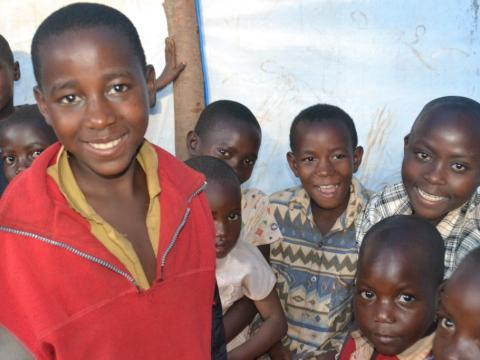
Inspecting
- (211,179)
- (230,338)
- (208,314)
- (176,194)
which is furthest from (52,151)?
(230,338)

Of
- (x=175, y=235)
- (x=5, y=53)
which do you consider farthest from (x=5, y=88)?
(x=175, y=235)

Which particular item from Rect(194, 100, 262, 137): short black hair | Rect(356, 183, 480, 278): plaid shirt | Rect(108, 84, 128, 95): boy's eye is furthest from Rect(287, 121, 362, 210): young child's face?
Rect(108, 84, 128, 95): boy's eye

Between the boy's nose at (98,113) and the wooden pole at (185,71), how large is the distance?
1879mm

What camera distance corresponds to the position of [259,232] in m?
2.44

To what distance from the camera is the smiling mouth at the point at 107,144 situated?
4.33 ft

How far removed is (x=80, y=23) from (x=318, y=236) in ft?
4.57

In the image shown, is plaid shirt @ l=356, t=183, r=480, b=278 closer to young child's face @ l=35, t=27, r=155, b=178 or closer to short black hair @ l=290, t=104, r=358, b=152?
short black hair @ l=290, t=104, r=358, b=152

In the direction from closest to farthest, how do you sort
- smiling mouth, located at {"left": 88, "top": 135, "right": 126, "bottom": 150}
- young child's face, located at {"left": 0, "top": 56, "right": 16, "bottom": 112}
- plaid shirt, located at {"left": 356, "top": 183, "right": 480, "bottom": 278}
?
1. smiling mouth, located at {"left": 88, "top": 135, "right": 126, "bottom": 150}
2. plaid shirt, located at {"left": 356, "top": 183, "right": 480, "bottom": 278}
3. young child's face, located at {"left": 0, "top": 56, "right": 16, "bottom": 112}

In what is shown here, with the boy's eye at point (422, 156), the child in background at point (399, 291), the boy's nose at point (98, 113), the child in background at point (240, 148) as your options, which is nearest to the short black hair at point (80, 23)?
the boy's nose at point (98, 113)

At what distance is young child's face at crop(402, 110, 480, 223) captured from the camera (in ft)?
6.50

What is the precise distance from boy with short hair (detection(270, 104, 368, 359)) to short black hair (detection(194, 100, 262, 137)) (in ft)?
0.74

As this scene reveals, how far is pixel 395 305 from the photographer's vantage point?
5.64 ft

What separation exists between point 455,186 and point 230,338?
925 millimetres

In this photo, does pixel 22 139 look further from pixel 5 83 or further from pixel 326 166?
pixel 326 166
